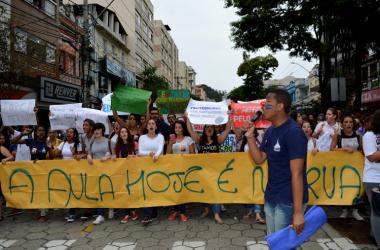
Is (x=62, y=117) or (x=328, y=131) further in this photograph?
(x=62, y=117)

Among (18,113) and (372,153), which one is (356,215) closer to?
(372,153)

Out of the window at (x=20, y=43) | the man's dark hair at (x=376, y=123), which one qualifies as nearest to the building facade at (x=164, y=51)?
the window at (x=20, y=43)

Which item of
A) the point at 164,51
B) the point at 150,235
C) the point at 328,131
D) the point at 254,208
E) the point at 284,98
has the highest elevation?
the point at 164,51

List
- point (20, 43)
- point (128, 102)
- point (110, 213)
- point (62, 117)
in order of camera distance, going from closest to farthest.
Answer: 1. point (110, 213)
2. point (62, 117)
3. point (128, 102)
4. point (20, 43)

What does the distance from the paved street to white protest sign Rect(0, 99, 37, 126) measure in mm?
1805

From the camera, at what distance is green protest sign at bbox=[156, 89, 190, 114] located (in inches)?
486

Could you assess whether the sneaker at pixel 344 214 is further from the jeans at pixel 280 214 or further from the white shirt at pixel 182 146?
the jeans at pixel 280 214

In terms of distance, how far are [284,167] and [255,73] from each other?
1501 inches

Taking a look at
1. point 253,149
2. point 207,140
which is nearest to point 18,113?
point 207,140

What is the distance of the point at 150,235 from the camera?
17.7ft

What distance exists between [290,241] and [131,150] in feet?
13.8

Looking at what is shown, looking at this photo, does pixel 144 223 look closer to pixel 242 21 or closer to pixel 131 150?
pixel 131 150

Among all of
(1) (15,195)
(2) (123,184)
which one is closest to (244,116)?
(2) (123,184)

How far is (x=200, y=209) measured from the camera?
22.4ft
